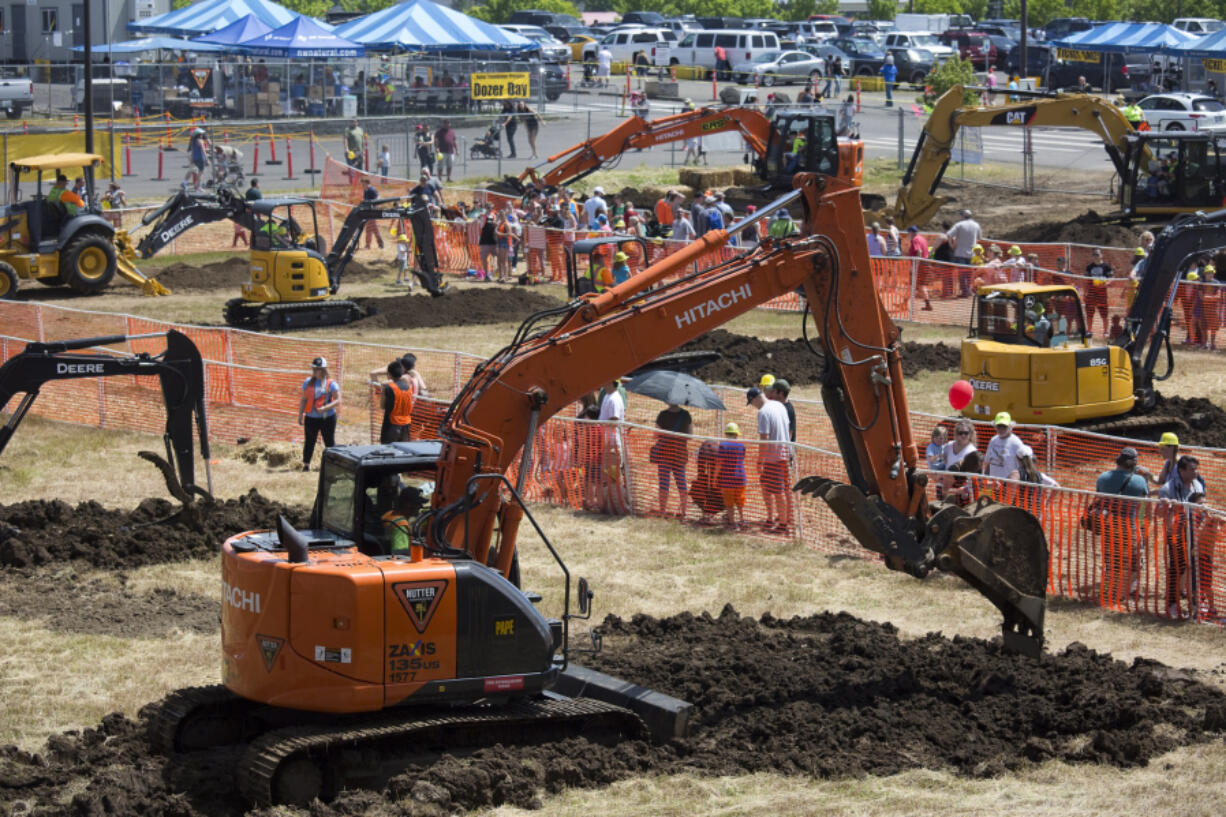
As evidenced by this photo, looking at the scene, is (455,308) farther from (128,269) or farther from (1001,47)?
(1001,47)

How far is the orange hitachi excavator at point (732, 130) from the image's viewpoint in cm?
3281

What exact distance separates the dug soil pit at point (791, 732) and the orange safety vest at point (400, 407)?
632cm

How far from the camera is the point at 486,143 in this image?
4881 cm

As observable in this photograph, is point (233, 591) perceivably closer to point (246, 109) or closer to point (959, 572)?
point (959, 572)

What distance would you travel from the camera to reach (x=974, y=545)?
12766mm

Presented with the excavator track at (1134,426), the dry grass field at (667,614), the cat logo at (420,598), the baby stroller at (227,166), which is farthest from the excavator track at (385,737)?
the baby stroller at (227,166)

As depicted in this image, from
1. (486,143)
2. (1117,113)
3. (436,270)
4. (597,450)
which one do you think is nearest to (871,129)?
(486,143)

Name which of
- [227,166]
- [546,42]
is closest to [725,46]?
[546,42]

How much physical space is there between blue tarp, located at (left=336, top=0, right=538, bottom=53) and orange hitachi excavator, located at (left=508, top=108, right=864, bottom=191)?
21.0 m

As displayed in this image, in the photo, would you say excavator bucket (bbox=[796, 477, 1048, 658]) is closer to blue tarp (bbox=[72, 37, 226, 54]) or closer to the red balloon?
the red balloon

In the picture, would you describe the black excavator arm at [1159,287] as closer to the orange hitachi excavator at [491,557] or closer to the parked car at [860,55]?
the orange hitachi excavator at [491,557]

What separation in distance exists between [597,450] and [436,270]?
44.4 ft

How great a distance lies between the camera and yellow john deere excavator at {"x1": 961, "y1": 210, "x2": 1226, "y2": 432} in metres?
20.8

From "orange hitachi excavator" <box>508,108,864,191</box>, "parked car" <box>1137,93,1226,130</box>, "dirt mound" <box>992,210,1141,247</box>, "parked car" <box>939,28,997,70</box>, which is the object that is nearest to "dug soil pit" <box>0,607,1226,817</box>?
"orange hitachi excavator" <box>508,108,864,191</box>
